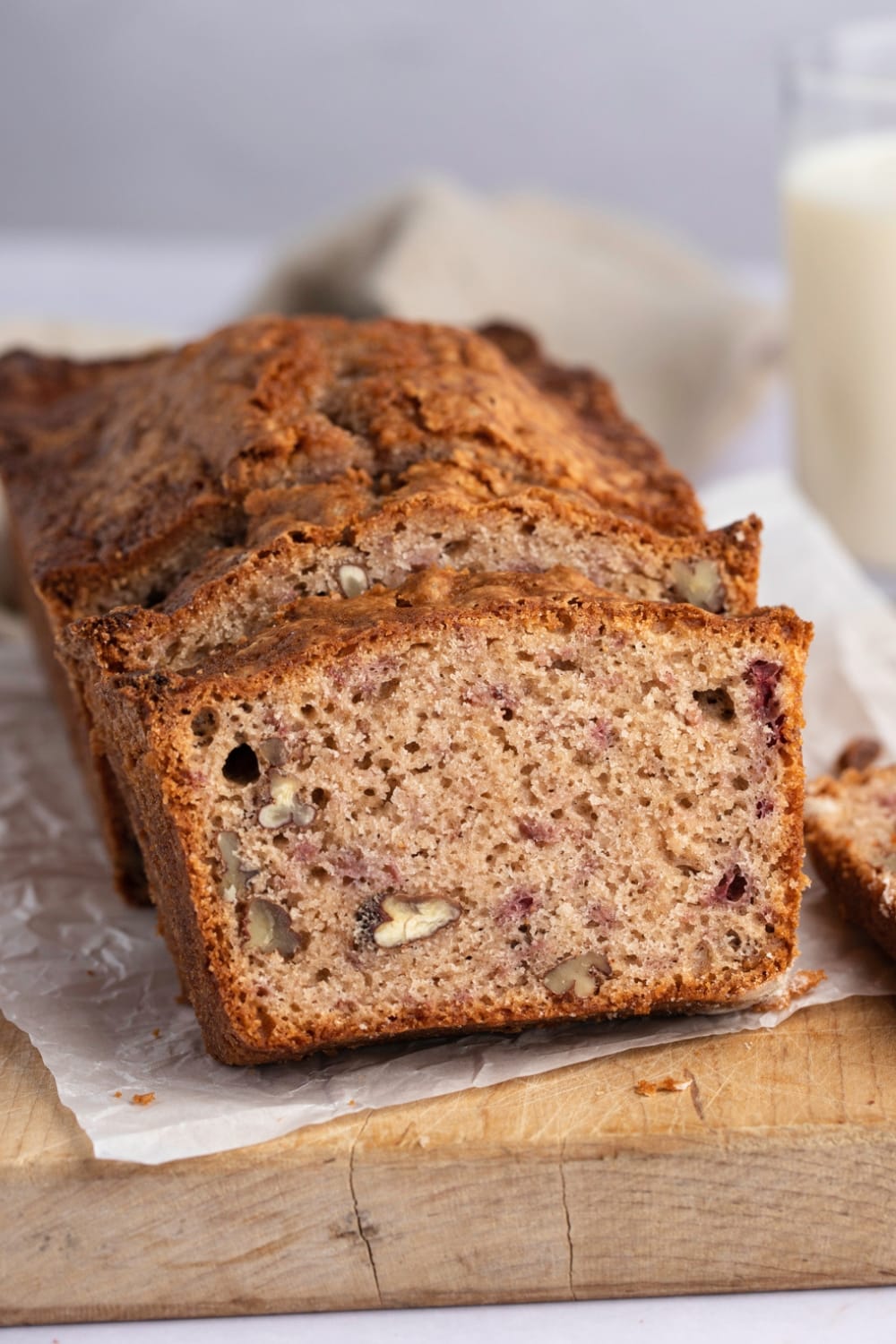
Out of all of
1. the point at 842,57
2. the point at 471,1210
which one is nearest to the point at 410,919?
the point at 471,1210

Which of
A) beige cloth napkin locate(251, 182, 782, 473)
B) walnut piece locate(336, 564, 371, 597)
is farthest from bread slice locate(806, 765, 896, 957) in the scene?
beige cloth napkin locate(251, 182, 782, 473)

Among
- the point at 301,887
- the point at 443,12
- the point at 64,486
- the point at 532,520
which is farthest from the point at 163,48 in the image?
the point at 301,887

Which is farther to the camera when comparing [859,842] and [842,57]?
[842,57]

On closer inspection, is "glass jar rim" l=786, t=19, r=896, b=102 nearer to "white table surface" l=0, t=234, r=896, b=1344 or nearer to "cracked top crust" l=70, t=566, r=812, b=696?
"cracked top crust" l=70, t=566, r=812, b=696

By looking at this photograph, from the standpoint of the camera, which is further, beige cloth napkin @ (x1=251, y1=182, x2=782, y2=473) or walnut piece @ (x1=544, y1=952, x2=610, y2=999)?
beige cloth napkin @ (x1=251, y1=182, x2=782, y2=473)

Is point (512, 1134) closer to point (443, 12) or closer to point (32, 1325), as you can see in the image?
point (32, 1325)

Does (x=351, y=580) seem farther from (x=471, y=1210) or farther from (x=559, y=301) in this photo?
(x=559, y=301)
